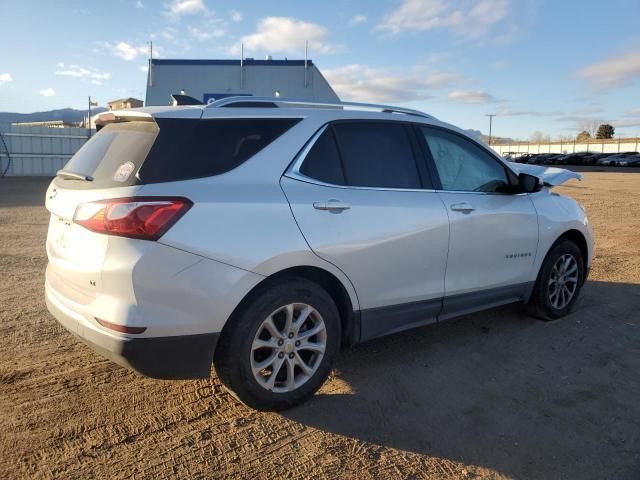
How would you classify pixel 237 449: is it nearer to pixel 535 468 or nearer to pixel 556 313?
pixel 535 468

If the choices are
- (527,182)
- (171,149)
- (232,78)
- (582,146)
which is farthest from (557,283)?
(582,146)

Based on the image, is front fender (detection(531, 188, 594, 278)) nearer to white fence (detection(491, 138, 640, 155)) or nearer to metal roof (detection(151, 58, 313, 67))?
metal roof (detection(151, 58, 313, 67))

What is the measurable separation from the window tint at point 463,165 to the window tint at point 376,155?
0.91ft

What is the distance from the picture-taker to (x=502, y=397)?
11.3 feet

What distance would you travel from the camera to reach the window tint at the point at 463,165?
4.02 meters

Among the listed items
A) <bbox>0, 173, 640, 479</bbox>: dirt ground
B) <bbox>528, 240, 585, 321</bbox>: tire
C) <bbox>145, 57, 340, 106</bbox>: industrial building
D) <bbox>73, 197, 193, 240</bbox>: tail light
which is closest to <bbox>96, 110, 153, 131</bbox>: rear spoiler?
<bbox>73, 197, 193, 240</bbox>: tail light

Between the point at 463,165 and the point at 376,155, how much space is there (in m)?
0.94

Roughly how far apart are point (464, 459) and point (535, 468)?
0.36 metres

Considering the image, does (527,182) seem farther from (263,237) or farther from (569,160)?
(569,160)

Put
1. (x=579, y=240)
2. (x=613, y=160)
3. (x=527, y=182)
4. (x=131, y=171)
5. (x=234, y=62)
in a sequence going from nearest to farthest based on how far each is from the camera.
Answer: (x=131, y=171) → (x=527, y=182) → (x=579, y=240) → (x=234, y=62) → (x=613, y=160)

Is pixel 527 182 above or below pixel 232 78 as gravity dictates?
below

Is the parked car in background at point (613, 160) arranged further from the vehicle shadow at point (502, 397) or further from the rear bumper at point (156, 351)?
the rear bumper at point (156, 351)

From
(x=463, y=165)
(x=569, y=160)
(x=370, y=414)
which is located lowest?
(x=370, y=414)

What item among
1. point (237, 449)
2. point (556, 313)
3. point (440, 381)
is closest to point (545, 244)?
point (556, 313)
